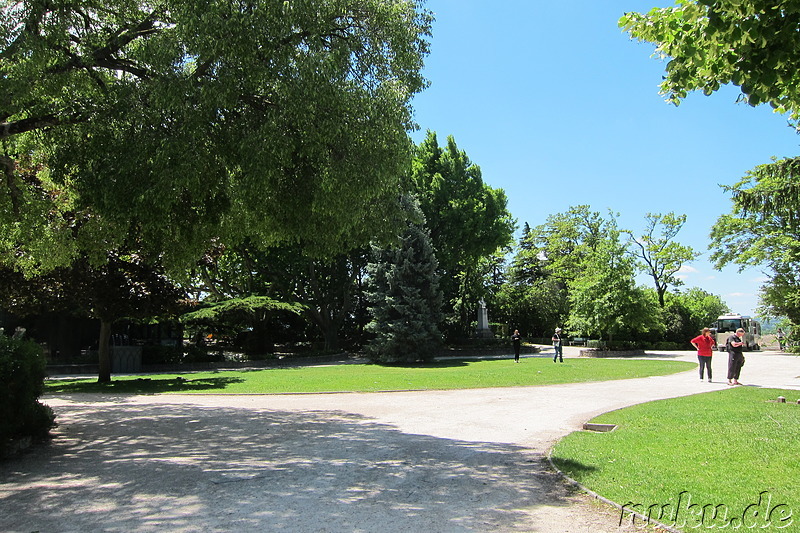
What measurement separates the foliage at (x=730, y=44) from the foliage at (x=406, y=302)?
22.1 metres

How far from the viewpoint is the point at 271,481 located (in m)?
A: 6.50

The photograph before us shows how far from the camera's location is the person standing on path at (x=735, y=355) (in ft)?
51.7

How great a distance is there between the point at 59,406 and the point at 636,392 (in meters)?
A: 15.1

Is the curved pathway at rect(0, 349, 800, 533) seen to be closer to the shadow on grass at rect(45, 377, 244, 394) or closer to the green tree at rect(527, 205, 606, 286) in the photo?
the shadow on grass at rect(45, 377, 244, 394)

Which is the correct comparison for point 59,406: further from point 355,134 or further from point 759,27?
point 759,27

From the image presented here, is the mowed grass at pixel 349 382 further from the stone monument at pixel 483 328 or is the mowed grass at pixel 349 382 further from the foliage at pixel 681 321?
the foliage at pixel 681 321

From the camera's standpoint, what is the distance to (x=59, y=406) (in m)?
13.5

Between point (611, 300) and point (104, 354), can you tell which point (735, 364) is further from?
point (104, 354)

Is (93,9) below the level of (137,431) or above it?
above

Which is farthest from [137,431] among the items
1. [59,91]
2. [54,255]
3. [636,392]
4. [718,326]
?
[718,326]

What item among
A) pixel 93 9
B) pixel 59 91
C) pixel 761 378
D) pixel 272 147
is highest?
pixel 93 9

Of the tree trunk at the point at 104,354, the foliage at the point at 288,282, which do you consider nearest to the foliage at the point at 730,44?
the tree trunk at the point at 104,354

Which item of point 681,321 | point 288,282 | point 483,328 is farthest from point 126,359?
point 681,321

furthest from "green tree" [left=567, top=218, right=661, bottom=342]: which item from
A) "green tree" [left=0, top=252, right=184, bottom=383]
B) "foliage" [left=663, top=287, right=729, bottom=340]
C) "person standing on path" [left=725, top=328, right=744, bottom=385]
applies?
"green tree" [left=0, top=252, right=184, bottom=383]
